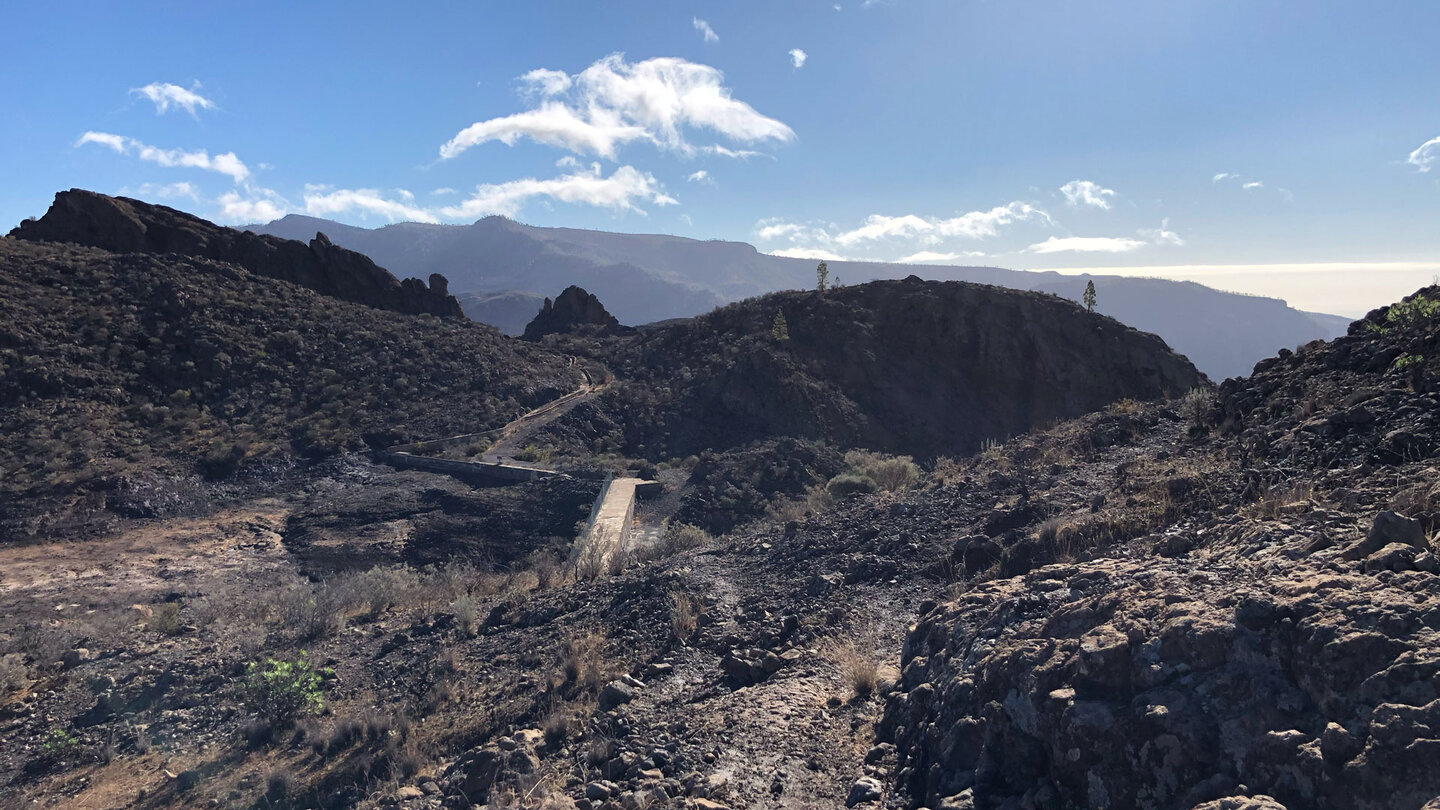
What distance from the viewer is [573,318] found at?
44344 mm

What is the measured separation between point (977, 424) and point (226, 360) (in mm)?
27591

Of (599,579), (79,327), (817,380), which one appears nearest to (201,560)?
(599,579)

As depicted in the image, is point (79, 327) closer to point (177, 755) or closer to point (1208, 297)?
point (177, 755)

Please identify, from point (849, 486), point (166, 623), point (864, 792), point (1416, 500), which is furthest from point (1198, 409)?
point (166, 623)

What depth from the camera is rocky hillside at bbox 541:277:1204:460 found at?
27.2 m

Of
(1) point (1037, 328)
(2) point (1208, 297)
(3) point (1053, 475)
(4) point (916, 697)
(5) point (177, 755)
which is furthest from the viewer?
(2) point (1208, 297)

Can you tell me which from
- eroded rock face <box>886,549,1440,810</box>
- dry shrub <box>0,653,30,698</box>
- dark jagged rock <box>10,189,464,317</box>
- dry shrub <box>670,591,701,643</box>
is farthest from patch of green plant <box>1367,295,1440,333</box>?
dark jagged rock <box>10,189,464,317</box>

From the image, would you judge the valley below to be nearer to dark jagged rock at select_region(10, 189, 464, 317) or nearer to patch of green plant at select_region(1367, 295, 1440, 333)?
patch of green plant at select_region(1367, 295, 1440, 333)

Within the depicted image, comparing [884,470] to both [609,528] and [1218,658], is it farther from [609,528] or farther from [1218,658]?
[1218,658]

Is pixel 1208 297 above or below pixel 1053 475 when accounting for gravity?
above

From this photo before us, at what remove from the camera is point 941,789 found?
3584mm

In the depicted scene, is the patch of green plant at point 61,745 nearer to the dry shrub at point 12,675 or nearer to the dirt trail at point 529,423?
the dry shrub at point 12,675

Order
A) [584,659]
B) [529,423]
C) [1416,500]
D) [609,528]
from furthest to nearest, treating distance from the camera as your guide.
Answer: [529,423] < [609,528] < [584,659] < [1416,500]

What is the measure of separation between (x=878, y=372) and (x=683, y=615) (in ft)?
82.3
